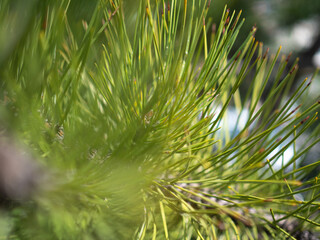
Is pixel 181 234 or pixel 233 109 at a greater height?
pixel 233 109

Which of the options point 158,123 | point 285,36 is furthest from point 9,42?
point 285,36

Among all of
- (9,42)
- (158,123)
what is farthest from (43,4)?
(158,123)

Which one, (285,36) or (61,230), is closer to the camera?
(61,230)

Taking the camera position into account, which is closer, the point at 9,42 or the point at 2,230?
the point at 9,42

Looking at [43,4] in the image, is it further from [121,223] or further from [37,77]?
[121,223]

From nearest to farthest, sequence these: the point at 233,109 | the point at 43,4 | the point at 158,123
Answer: the point at 43,4 → the point at 158,123 → the point at 233,109

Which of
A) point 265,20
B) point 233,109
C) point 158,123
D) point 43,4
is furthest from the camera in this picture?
point 233,109

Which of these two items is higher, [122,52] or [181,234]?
[122,52]

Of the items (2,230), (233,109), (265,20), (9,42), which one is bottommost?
(2,230)

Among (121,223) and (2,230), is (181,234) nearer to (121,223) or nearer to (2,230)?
(121,223)
